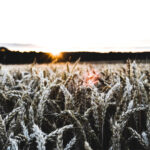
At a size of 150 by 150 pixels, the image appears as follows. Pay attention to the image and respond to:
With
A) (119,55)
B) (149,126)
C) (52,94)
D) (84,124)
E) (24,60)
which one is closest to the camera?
(149,126)

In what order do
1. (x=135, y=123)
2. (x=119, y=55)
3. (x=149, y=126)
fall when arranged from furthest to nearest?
(x=119, y=55), (x=135, y=123), (x=149, y=126)

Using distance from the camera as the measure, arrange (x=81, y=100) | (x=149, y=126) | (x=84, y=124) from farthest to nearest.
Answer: (x=81, y=100)
(x=84, y=124)
(x=149, y=126)

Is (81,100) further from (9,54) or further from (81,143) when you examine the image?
(9,54)

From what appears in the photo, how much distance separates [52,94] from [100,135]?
0.83 meters

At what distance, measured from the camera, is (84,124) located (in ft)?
Result: 3.40

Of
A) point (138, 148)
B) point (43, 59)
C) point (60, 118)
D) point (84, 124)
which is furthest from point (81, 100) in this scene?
point (43, 59)

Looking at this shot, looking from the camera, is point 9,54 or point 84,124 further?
point 9,54

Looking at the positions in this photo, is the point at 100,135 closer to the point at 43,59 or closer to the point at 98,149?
the point at 98,149

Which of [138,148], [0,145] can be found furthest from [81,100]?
[0,145]

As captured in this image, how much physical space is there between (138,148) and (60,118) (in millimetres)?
446

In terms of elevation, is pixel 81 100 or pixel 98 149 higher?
pixel 81 100

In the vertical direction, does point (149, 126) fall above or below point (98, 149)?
above

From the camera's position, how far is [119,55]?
32.0 metres

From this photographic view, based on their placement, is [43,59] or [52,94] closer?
[52,94]
